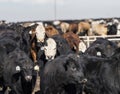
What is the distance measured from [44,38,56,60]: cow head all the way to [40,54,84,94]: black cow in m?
2.18

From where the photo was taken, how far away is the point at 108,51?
544 inches

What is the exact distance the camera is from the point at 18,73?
460 inches

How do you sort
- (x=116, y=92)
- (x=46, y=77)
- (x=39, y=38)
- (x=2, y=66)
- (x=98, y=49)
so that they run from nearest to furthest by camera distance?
(x=116, y=92) → (x=46, y=77) → (x=2, y=66) → (x=98, y=49) → (x=39, y=38)

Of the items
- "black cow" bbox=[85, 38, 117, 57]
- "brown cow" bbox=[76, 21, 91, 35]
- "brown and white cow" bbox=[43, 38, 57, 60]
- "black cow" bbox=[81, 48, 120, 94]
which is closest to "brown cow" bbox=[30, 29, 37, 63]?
"brown and white cow" bbox=[43, 38, 57, 60]

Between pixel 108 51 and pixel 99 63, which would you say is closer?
pixel 99 63

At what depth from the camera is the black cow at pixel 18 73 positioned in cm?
1138

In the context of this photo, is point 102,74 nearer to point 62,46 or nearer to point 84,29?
point 62,46

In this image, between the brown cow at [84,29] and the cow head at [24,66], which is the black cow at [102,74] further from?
the brown cow at [84,29]

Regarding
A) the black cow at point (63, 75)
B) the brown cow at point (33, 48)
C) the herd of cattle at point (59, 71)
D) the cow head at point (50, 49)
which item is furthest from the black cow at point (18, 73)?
the brown cow at point (33, 48)

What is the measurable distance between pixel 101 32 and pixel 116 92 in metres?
16.4

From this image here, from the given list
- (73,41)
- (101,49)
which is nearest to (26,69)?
(101,49)

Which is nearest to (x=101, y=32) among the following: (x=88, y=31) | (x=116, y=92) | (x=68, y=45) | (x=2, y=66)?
(x=88, y=31)

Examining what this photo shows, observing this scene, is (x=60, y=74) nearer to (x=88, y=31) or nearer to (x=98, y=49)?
(x=98, y=49)

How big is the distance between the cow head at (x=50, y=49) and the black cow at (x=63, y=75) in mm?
2183
